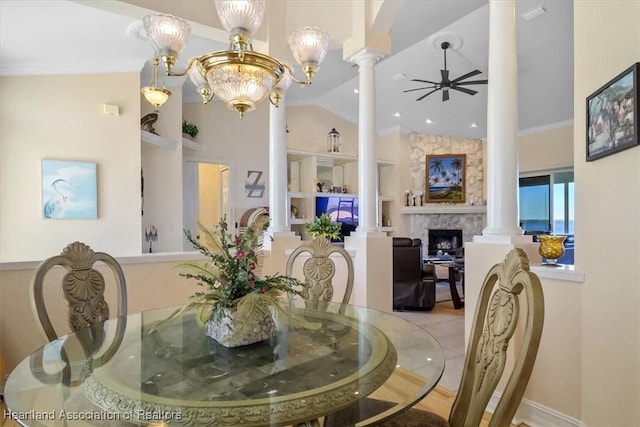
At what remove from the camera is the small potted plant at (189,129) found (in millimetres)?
5691

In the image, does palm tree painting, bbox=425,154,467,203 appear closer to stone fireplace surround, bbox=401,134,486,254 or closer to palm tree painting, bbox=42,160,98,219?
stone fireplace surround, bbox=401,134,486,254

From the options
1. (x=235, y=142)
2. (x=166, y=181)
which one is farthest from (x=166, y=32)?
(x=235, y=142)

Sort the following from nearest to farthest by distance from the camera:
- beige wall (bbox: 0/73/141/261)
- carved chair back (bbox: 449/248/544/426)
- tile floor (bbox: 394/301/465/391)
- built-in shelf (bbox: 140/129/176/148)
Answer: carved chair back (bbox: 449/248/544/426) → tile floor (bbox: 394/301/465/391) → beige wall (bbox: 0/73/141/261) → built-in shelf (bbox: 140/129/176/148)

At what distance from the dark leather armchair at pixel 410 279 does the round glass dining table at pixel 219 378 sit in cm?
325

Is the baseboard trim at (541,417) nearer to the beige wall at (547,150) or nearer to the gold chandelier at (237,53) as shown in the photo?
the gold chandelier at (237,53)

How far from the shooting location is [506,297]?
1.10 metres

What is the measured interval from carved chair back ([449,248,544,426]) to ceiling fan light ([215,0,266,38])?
5.67 ft

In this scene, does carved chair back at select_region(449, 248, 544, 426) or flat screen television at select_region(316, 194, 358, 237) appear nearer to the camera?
carved chair back at select_region(449, 248, 544, 426)

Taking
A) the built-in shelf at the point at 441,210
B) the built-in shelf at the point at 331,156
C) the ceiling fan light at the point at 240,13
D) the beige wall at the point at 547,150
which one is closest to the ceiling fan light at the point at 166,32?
the ceiling fan light at the point at 240,13

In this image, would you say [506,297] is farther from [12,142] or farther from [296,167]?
[296,167]

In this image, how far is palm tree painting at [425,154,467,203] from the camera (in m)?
8.41

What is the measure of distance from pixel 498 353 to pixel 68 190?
178 inches

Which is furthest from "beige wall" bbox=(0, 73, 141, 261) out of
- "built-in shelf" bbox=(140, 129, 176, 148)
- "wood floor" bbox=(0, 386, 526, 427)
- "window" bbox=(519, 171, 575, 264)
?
"window" bbox=(519, 171, 575, 264)

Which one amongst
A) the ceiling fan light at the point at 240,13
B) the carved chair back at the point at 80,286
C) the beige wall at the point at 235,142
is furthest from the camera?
the beige wall at the point at 235,142
